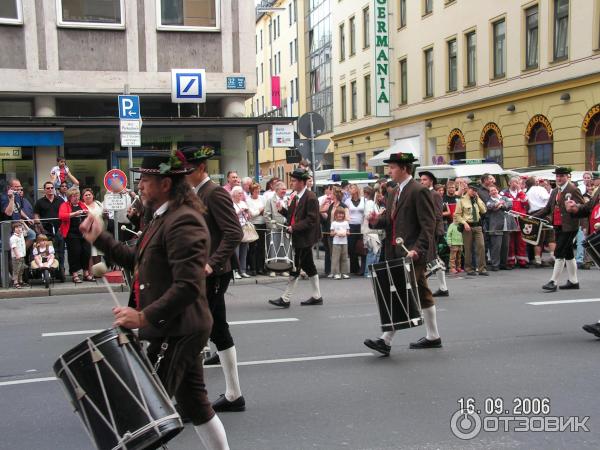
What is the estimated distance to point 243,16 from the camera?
20438 mm

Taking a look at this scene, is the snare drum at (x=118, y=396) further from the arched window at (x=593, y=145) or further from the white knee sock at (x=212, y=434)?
the arched window at (x=593, y=145)

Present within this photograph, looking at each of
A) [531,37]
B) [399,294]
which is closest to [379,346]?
[399,294]

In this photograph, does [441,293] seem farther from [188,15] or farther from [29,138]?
[188,15]

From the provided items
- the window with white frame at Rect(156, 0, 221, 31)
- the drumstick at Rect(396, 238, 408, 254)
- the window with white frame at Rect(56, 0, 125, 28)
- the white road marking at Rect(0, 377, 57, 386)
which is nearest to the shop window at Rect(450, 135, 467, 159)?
the window with white frame at Rect(156, 0, 221, 31)

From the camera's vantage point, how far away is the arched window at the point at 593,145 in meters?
23.7

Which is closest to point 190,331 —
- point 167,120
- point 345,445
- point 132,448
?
point 132,448

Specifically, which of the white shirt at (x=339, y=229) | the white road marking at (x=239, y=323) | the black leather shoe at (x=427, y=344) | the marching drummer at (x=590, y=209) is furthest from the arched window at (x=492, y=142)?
the black leather shoe at (x=427, y=344)

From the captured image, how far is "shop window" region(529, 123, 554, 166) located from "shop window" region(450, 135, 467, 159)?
191 inches

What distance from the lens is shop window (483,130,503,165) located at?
1160 inches

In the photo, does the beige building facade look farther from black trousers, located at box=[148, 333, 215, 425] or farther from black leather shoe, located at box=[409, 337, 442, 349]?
black trousers, located at box=[148, 333, 215, 425]

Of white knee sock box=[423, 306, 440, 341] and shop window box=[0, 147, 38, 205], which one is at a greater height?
shop window box=[0, 147, 38, 205]

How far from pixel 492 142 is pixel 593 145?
6.59 metres

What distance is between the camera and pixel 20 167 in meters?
18.4

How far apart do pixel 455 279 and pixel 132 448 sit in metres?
10.8
